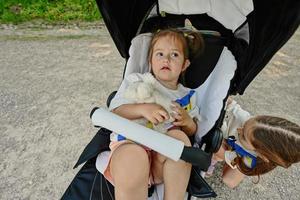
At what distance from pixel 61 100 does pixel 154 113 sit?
62.9 inches

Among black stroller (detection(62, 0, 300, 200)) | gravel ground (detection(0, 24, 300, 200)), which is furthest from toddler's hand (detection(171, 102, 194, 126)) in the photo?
gravel ground (detection(0, 24, 300, 200))

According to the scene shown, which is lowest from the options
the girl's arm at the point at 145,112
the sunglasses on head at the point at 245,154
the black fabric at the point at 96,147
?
the sunglasses on head at the point at 245,154

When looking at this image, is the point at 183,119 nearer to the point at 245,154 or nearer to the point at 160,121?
the point at 160,121

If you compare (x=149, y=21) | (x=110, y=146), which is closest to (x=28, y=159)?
(x=110, y=146)

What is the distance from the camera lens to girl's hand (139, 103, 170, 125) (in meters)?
1.58

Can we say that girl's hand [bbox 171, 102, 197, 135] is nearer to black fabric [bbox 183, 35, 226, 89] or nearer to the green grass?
black fabric [bbox 183, 35, 226, 89]

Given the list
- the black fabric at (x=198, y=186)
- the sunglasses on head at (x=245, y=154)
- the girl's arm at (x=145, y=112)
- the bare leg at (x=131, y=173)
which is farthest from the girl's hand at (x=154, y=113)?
the sunglasses on head at (x=245, y=154)

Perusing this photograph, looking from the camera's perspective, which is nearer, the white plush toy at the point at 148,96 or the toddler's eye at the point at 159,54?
the white plush toy at the point at 148,96

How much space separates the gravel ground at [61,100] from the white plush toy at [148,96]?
2.59 feet

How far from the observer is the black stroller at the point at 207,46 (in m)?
1.57

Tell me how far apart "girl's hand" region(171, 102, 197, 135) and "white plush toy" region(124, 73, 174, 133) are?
2cm

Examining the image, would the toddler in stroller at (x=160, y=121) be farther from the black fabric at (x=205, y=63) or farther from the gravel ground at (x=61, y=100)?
the gravel ground at (x=61, y=100)

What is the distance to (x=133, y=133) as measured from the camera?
1428 mm

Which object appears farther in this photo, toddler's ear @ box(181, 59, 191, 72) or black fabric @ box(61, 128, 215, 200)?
toddler's ear @ box(181, 59, 191, 72)
